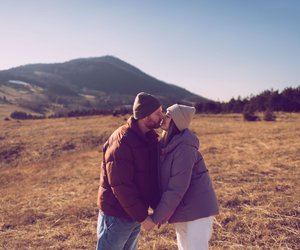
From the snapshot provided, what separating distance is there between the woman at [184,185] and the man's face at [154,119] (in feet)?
0.21

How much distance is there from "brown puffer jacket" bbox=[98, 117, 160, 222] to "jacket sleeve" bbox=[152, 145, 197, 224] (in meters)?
0.19

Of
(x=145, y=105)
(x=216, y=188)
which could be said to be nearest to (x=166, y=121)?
(x=145, y=105)

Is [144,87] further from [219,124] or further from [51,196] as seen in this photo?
[51,196]

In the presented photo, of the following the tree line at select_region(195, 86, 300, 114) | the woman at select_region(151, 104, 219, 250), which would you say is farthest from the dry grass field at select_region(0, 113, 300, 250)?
the tree line at select_region(195, 86, 300, 114)

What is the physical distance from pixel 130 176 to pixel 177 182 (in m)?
0.43

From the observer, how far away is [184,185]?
3746 millimetres

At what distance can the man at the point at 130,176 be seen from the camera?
377 centimetres

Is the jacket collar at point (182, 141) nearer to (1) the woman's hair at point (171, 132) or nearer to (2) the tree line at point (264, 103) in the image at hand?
(1) the woman's hair at point (171, 132)

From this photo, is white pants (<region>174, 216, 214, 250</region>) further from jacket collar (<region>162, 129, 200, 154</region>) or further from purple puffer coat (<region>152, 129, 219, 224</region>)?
jacket collar (<region>162, 129, 200, 154</region>)

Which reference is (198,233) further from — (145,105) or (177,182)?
(145,105)

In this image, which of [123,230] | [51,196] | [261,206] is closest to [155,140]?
[123,230]

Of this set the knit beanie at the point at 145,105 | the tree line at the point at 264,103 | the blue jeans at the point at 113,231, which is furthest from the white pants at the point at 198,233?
the tree line at the point at 264,103

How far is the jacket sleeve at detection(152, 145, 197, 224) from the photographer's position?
373 cm

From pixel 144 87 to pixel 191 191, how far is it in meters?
165
